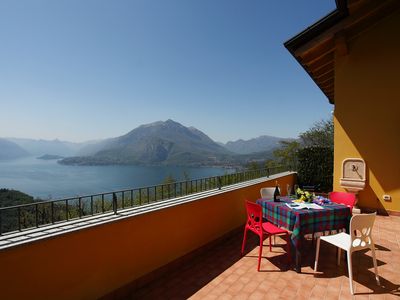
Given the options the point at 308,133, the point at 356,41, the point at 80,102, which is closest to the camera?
the point at 356,41

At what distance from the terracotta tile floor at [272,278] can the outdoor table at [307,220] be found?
357 millimetres

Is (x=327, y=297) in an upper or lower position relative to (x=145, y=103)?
lower

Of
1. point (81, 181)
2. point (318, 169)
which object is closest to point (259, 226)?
point (318, 169)

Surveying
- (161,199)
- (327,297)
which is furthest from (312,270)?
(161,199)

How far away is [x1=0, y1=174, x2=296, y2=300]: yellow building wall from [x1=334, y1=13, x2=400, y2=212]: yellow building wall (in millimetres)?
4018

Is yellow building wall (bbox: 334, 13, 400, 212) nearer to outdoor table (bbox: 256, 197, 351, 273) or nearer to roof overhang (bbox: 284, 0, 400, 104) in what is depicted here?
roof overhang (bbox: 284, 0, 400, 104)

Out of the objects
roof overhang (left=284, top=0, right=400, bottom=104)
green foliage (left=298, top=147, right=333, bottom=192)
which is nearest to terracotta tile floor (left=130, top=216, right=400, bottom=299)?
roof overhang (left=284, top=0, right=400, bottom=104)

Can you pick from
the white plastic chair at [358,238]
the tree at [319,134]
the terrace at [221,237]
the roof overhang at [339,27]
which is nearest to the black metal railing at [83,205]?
the terrace at [221,237]

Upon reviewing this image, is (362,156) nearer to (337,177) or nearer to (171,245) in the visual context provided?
(337,177)

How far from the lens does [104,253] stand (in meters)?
2.56

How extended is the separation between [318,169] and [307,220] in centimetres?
581

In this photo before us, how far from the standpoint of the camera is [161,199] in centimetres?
362

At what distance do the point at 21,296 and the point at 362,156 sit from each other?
659 centimetres

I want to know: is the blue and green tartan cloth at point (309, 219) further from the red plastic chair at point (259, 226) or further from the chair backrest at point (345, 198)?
the chair backrest at point (345, 198)
